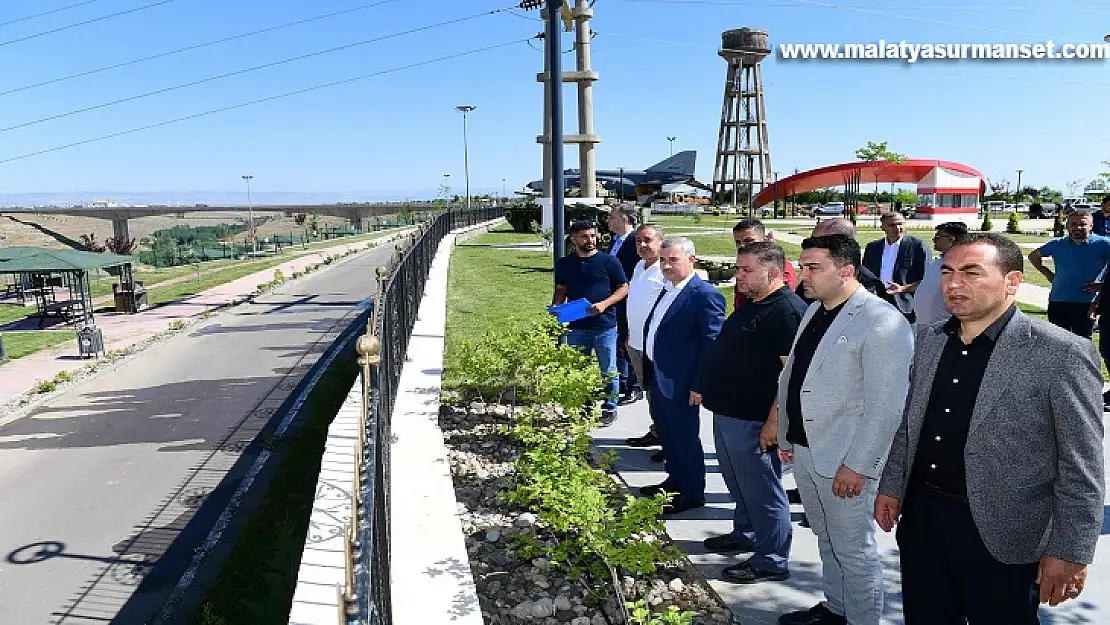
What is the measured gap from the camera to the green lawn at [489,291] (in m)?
10.5

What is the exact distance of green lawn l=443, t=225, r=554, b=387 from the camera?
10469 mm

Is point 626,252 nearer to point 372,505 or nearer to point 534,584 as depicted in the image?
point 534,584

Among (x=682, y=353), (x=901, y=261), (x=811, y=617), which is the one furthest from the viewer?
(x=901, y=261)

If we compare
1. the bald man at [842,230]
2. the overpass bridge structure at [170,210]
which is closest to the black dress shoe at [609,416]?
the bald man at [842,230]

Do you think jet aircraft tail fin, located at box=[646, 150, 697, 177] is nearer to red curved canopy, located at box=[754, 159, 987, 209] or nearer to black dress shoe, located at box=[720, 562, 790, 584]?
red curved canopy, located at box=[754, 159, 987, 209]

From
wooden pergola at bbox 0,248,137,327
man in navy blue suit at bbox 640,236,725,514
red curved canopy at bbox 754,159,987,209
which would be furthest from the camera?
red curved canopy at bbox 754,159,987,209

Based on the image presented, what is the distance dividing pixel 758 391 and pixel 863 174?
192ft

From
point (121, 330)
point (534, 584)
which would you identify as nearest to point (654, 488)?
point (534, 584)

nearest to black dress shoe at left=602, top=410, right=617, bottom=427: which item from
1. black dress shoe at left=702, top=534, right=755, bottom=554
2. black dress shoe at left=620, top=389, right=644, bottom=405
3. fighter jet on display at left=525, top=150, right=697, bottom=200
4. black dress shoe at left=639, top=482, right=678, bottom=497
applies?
black dress shoe at left=620, top=389, right=644, bottom=405

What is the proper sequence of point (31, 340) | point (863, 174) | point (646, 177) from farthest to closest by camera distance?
point (646, 177)
point (863, 174)
point (31, 340)

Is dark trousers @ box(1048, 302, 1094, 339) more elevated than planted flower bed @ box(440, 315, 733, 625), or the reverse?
dark trousers @ box(1048, 302, 1094, 339)

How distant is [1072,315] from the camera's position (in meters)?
6.62

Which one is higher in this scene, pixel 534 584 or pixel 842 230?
pixel 842 230

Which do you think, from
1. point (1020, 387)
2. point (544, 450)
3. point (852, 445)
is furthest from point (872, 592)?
point (544, 450)
